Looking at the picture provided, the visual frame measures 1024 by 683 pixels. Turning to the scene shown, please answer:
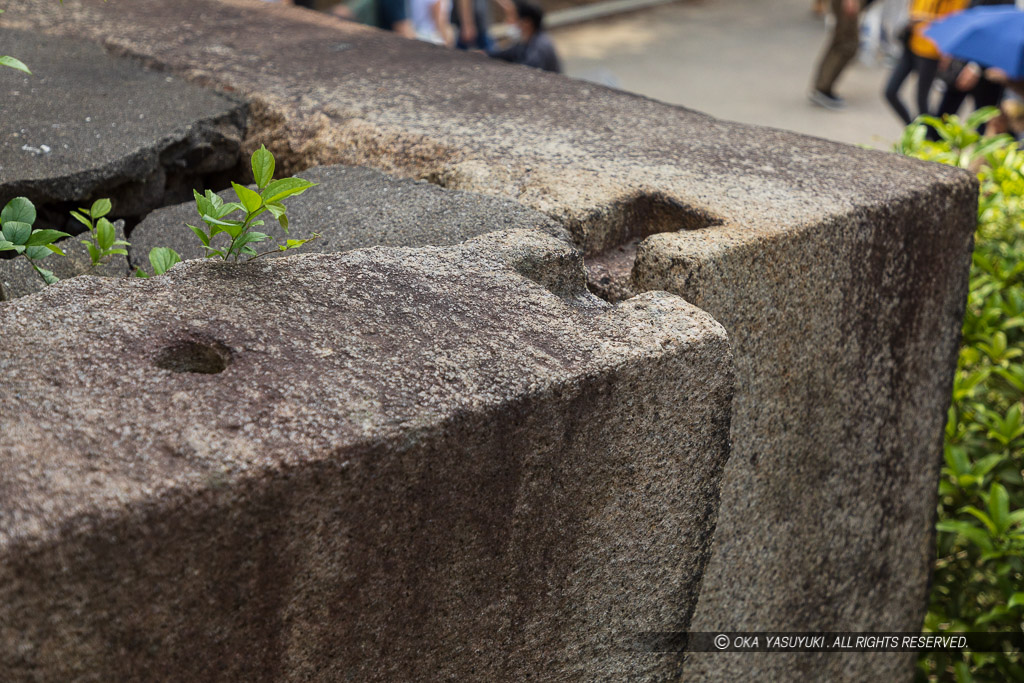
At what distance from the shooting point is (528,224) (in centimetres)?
144

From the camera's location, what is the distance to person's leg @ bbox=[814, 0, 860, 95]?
7457 mm

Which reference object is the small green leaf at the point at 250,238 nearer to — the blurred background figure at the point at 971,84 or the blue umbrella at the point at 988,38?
the blue umbrella at the point at 988,38

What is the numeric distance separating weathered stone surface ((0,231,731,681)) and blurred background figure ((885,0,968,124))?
5616mm

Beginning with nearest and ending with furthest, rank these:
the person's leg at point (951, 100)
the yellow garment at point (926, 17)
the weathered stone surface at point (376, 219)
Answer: the weathered stone surface at point (376, 219)
the person's leg at point (951, 100)
the yellow garment at point (926, 17)

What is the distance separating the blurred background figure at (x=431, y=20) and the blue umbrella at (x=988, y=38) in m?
3.07

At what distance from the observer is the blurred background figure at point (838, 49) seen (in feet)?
24.4

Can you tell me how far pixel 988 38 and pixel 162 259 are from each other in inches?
182

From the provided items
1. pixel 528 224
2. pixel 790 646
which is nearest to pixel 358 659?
pixel 528 224

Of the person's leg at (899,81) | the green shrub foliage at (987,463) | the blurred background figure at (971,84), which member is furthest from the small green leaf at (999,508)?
the person's leg at (899,81)

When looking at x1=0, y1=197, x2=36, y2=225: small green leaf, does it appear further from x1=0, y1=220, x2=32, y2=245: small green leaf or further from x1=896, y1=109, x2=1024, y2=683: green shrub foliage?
x1=896, y1=109, x2=1024, y2=683: green shrub foliage

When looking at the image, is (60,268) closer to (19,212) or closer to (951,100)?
(19,212)

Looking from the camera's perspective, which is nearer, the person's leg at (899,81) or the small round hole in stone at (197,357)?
the small round hole in stone at (197,357)

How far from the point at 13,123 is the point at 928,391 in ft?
6.07

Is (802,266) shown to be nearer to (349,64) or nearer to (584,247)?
(584,247)
